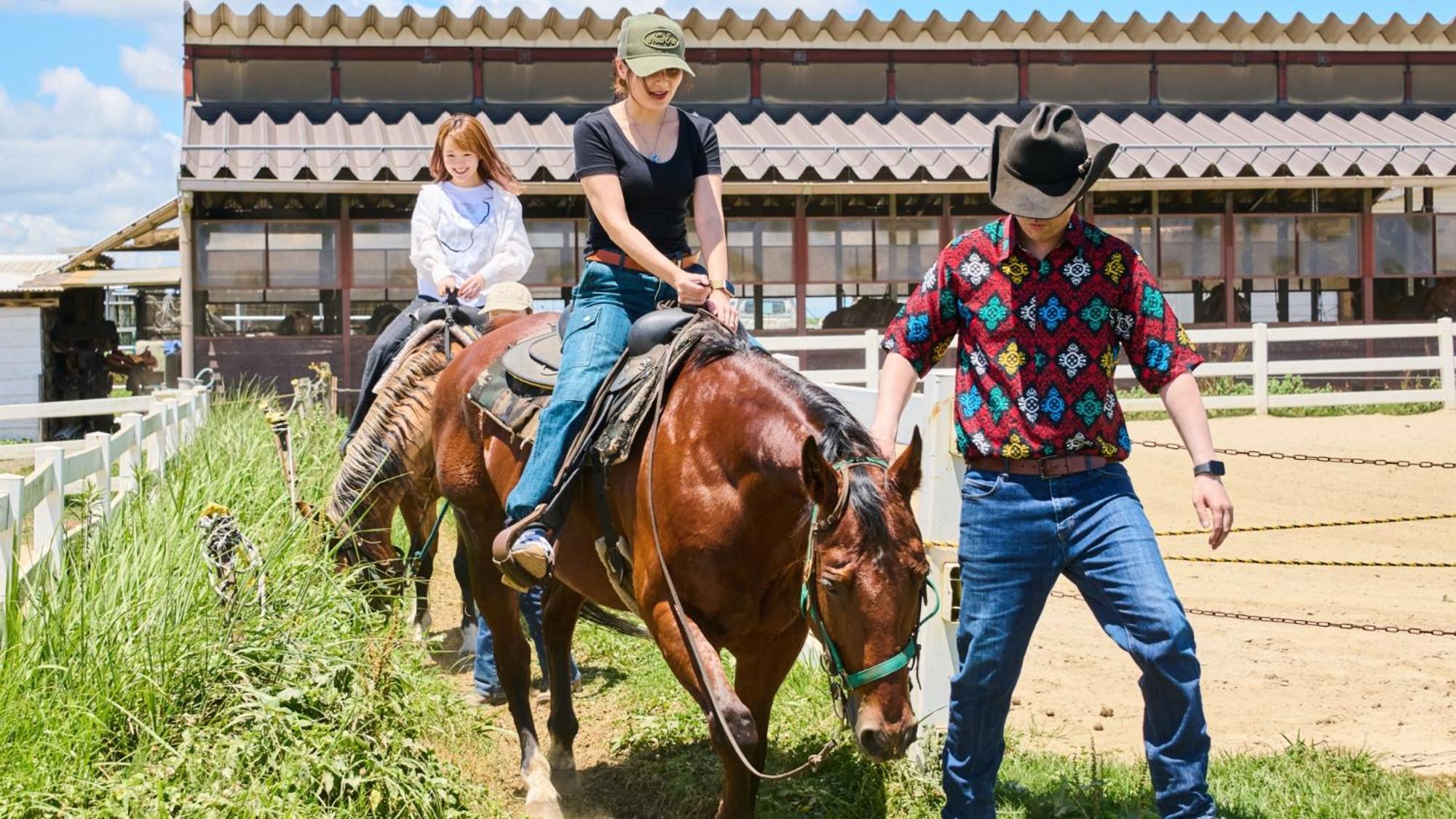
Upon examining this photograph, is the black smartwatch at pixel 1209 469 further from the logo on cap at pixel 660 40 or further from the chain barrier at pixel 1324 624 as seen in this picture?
the logo on cap at pixel 660 40

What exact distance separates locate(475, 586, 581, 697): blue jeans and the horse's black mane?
7.64 ft

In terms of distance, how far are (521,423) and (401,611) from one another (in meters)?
1.34

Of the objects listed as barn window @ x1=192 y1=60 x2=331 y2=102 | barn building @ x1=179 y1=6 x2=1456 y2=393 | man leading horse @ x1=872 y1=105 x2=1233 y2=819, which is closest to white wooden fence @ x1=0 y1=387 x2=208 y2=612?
man leading horse @ x1=872 y1=105 x2=1233 y2=819

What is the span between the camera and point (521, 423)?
17.3ft

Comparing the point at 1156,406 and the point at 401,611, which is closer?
the point at 401,611

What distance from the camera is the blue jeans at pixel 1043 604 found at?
12.6 ft

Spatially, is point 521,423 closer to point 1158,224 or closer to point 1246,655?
point 1246,655

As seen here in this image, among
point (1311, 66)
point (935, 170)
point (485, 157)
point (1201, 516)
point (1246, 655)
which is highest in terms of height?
point (1311, 66)

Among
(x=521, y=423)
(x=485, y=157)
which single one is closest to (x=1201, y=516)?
(x=521, y=423)

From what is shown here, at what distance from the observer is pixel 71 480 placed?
5.98 metres

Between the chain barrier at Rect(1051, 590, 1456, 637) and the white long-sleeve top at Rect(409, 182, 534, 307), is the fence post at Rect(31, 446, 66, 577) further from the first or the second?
the chain barrier at Rect(1051, 590, 1456, 637)

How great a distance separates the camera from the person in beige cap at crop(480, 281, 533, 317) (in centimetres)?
718

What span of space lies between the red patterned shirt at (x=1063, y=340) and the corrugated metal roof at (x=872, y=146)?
1443cm

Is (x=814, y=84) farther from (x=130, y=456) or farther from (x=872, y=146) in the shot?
(x=130, y=456)
